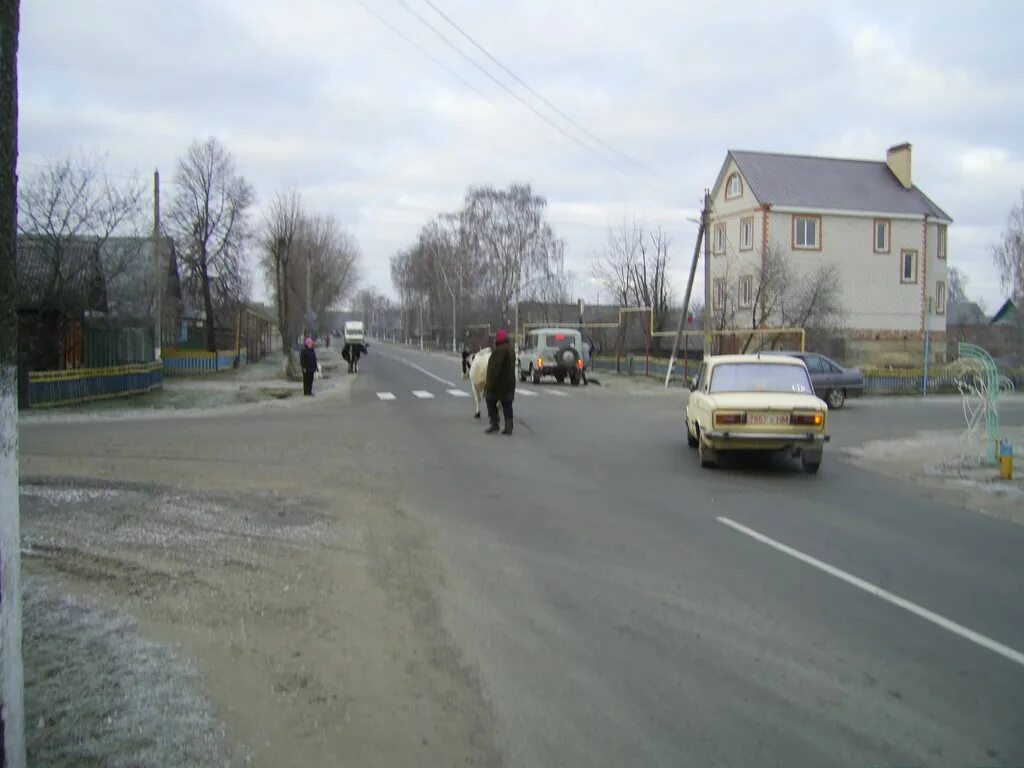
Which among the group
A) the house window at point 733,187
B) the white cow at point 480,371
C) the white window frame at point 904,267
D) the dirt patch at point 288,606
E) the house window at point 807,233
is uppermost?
the house window at point 733,187

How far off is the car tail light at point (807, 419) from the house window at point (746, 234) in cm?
3827

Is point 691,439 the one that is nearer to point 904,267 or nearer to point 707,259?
point 707,259

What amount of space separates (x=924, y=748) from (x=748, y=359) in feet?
32.0

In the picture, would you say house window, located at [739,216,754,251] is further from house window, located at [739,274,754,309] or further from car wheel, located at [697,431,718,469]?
car wheel, located at [697,431,718,469]

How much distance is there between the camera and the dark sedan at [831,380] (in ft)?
80.9

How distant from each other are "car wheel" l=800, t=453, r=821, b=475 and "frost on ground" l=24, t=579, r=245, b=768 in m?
9.44

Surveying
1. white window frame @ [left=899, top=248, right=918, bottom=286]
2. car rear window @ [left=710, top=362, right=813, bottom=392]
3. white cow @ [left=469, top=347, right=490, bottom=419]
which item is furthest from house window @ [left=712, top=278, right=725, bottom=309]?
car rear window @ [left=710, top=362, right=813, bottom=392]

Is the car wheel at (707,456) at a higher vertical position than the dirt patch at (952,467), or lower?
higher

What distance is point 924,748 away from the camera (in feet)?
12.9

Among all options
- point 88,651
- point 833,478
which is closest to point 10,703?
point 88,651

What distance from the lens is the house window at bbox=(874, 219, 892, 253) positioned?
49.6 meters

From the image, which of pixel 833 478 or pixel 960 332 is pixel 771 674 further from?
pixel 960 332

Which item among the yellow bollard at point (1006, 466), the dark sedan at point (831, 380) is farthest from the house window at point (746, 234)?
the yellow bollard at point (1006, 466)

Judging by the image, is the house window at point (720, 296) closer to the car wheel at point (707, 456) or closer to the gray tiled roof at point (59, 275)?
the gray tiled roof at point (59, 275)
